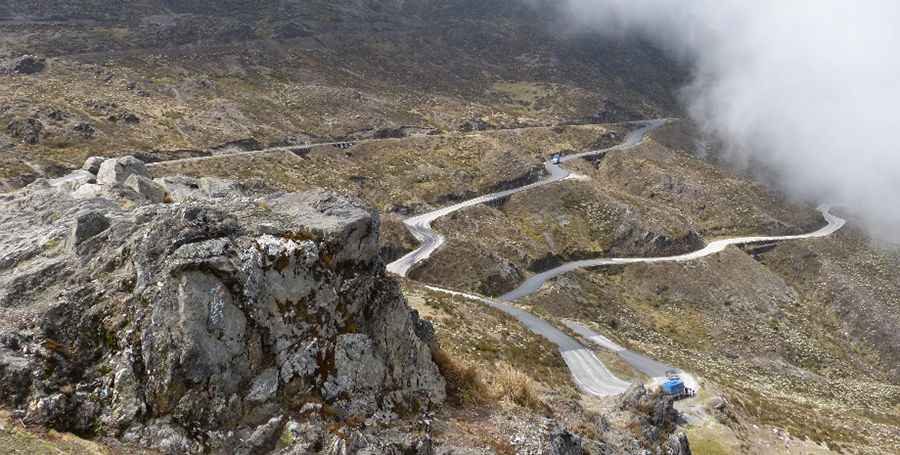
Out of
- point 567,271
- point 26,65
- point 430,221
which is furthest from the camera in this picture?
point 26,65

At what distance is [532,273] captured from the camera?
248 ft

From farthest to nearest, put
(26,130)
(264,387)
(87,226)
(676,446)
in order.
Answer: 1. (26,130)
2. (676,446)
3. (87,226)
4. (264,387)

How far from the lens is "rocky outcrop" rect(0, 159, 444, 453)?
10.1m

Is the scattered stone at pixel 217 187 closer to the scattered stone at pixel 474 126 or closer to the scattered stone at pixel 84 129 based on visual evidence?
the scattered stone at pixel 84 129

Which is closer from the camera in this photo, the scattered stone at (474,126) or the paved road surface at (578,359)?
the paved road surface at (578,359)

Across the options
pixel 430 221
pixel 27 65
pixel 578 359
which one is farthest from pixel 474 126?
pixel 578 359

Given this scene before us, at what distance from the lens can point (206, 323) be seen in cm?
1073

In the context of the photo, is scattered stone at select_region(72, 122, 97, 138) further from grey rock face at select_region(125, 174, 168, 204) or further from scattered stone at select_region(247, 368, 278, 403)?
scattered stone at select_region(247, 368, 278, 403)

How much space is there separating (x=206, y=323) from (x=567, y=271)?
69.3 m

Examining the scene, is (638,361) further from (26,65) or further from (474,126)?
(26,65)

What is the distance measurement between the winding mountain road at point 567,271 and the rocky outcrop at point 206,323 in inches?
1090

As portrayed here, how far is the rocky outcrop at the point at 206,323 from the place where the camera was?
10.1 meters

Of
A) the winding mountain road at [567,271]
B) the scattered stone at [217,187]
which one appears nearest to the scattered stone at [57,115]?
the winding mountain road at [567,271]

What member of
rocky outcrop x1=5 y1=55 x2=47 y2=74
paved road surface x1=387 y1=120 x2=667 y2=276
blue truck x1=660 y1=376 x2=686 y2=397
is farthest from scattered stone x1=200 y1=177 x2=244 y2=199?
rocky outcrop x1=5 y1=55 x2=47 y2=74
